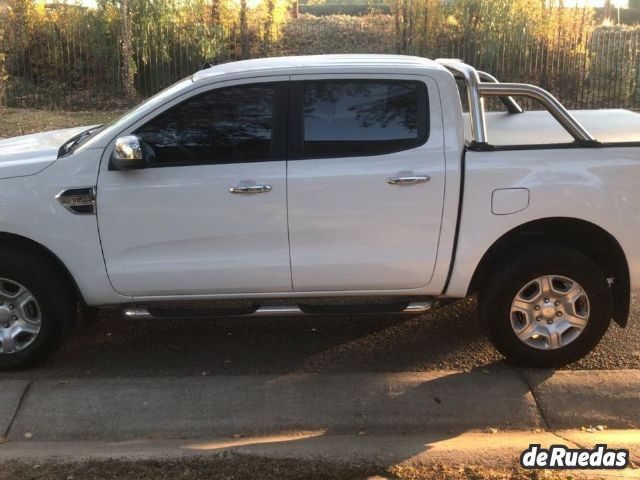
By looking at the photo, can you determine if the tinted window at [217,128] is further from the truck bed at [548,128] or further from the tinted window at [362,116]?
the truck bed at [548,128]

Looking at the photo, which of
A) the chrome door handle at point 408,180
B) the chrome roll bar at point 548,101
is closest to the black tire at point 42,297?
the chrome door handle at point 408,180

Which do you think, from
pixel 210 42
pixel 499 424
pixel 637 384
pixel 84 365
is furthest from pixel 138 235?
pixel 210 42

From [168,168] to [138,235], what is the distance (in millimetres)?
444

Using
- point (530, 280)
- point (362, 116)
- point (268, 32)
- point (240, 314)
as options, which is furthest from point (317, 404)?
point (268, 32)

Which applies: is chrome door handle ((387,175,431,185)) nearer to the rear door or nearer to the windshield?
the rear door

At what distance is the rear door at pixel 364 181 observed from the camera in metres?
4.03

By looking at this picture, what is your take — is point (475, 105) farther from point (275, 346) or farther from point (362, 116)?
point (275, 346)

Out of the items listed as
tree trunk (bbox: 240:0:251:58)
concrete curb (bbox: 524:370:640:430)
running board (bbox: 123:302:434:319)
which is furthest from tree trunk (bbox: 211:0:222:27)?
concrete curb (bbox: 524:370:640:430)

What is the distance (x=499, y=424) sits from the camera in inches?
146

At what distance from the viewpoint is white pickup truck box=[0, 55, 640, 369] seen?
402 centimetres

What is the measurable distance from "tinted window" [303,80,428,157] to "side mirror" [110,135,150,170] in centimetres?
97

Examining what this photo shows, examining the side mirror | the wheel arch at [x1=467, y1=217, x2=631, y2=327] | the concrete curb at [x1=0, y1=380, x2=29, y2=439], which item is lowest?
the concrete curb at [x1=0, y1=380, x2=29, y2=439]

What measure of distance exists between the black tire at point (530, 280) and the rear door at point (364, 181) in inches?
17.3

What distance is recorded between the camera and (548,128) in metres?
4.93
